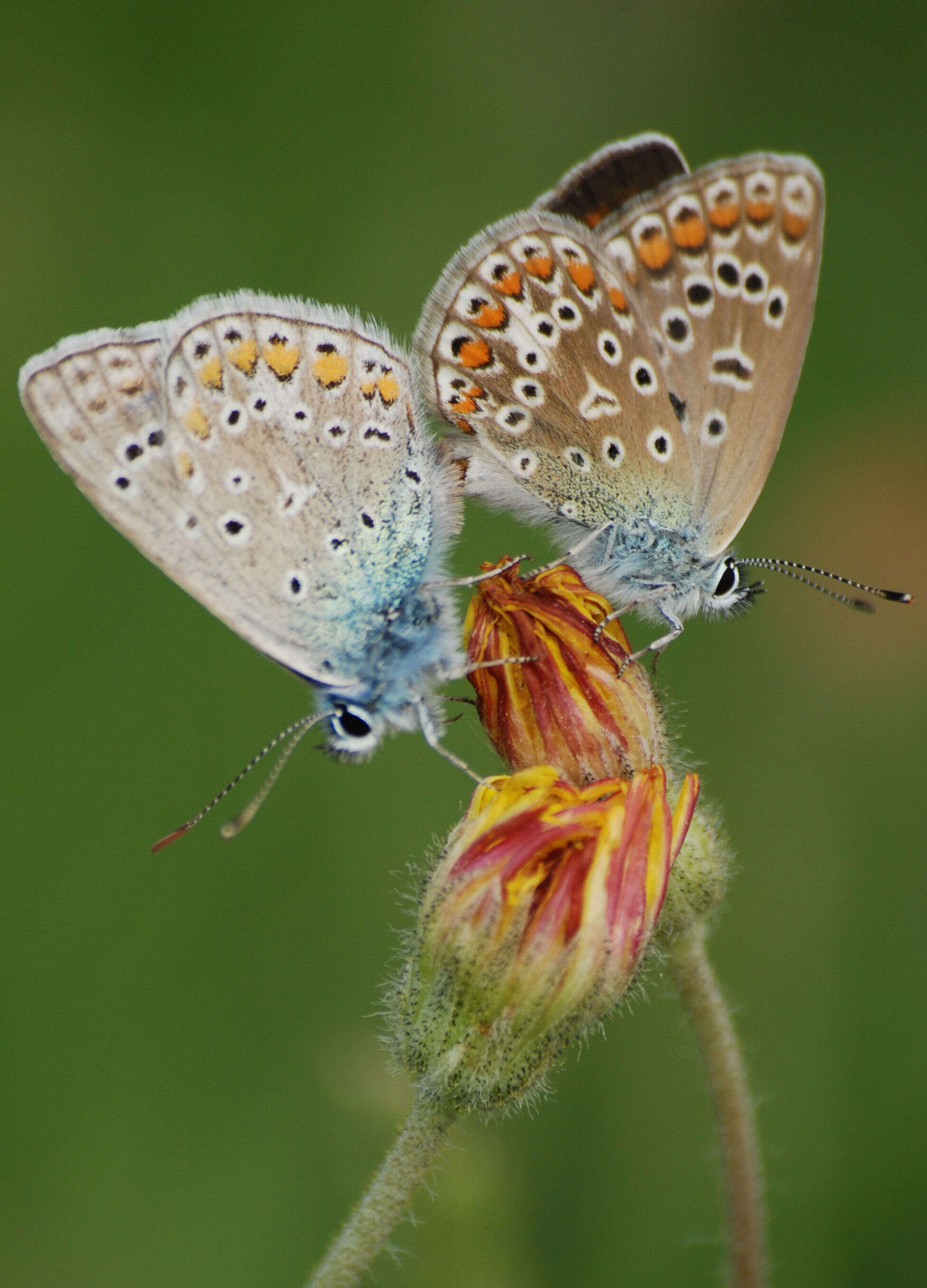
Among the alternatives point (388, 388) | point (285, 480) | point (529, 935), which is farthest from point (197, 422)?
point (529, 935)

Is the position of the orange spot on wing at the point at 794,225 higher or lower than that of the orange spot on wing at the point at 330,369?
higher

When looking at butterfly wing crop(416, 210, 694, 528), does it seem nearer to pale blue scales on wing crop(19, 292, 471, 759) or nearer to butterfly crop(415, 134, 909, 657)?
butterfly crop(415, 134, 909, 657)

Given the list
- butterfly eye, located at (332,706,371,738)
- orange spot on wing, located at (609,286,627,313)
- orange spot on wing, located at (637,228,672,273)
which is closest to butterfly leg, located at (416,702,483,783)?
butterfly eye, located at (332,706,371,738)

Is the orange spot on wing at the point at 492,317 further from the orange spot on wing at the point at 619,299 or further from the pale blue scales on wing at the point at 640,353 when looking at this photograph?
the orange spot on wing at the point at 619,299

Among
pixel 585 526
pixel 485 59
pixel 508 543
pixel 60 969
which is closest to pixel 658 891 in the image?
pixel 585 526

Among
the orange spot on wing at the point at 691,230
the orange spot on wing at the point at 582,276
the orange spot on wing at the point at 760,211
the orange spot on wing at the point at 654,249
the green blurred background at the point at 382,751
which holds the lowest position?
the green blurred background at the point at 382,751

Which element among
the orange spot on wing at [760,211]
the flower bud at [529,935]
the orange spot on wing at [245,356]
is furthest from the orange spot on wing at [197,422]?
the orange spot on wing at [760,211]
